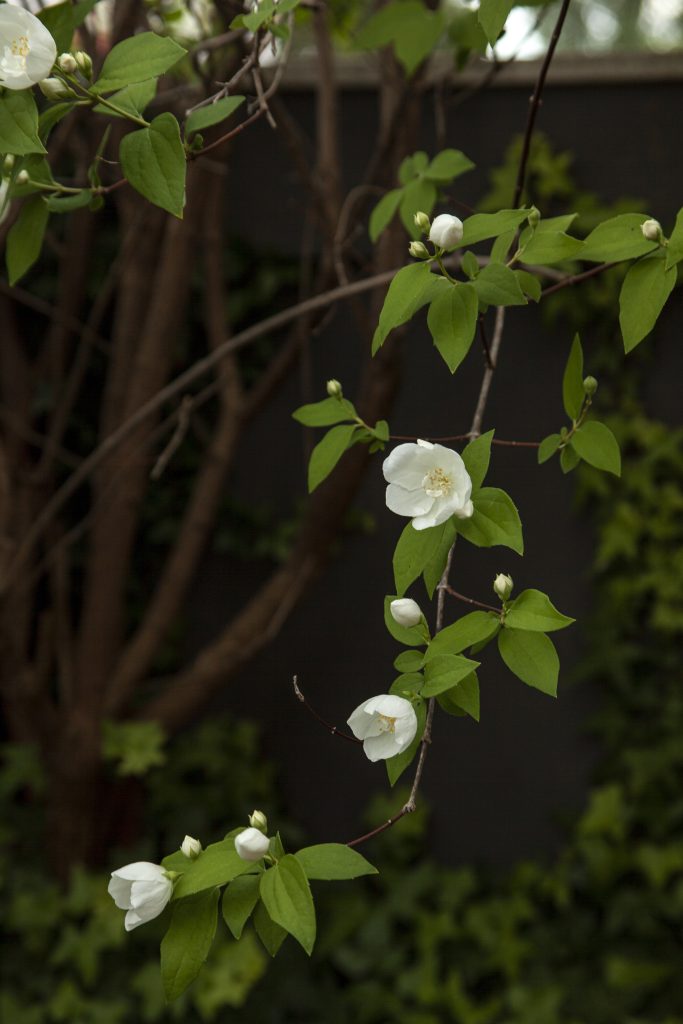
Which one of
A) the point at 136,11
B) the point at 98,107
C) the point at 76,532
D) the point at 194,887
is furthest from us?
the point at 76,532

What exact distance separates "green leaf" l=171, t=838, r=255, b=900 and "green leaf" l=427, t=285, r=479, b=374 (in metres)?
0.42

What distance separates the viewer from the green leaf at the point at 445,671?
73cm

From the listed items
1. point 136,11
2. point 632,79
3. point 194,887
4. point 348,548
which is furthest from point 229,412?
point 194,887

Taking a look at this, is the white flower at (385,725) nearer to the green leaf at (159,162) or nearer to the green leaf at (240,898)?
the green leaf at (240,898)

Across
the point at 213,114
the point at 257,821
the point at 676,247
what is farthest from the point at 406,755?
the point at 213,114

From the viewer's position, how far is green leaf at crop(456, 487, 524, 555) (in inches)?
29.2

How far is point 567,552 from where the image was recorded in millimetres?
2539

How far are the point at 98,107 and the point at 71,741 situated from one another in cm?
170

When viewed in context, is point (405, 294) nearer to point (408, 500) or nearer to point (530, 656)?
point (408, 500)

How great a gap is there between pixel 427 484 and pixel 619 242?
0.27 metres

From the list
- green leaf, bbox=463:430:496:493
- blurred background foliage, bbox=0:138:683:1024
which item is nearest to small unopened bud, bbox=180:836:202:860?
green leaf, bbox=463:430:496:493

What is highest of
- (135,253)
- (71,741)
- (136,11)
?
(136,11)

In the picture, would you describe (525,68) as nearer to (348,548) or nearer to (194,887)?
(348,548)

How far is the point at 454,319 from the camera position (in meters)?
0.79
